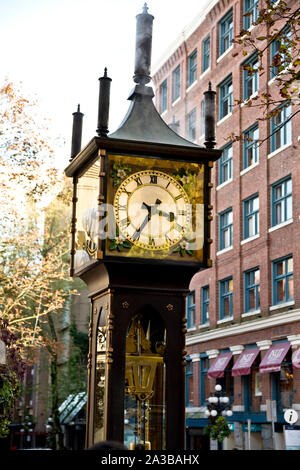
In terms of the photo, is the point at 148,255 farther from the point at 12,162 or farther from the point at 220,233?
the point at 220,233

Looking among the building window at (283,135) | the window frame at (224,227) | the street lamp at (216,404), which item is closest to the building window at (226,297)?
the window frame at (224,227)

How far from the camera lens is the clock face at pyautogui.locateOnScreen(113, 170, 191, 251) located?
Answer: 236 inches

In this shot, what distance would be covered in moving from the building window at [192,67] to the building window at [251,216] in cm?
1060

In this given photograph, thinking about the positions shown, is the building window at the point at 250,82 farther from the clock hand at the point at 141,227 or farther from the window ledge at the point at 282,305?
the clock hand at the point at 141,227

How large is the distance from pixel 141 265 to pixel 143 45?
5.75ft

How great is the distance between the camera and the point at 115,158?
6020mm

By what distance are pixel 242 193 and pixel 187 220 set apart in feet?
97.9

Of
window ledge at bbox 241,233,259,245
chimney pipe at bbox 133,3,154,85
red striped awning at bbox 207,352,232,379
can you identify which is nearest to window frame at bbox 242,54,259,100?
window ledge at bbox 241,233,259,245

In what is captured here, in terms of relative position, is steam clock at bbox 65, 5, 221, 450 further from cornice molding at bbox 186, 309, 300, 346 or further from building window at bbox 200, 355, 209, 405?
building window at bbox 200, 355, 209, 405

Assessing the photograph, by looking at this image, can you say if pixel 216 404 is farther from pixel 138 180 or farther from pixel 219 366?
pixel 138 180

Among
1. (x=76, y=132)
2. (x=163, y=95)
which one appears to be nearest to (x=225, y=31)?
(x=163, y=95)

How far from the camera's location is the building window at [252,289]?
34.0 m

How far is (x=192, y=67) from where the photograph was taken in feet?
145

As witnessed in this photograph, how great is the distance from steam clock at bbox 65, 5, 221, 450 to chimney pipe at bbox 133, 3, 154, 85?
1.01ft
